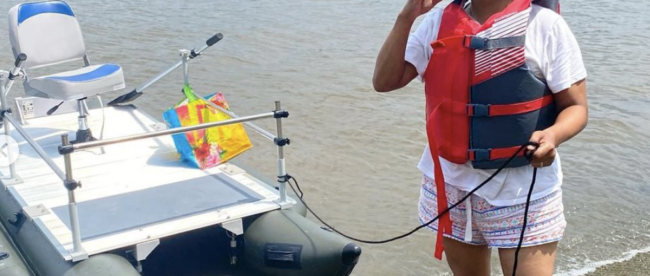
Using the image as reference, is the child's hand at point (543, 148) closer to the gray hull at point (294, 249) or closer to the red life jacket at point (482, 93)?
the red life jacket at point (482, 93)

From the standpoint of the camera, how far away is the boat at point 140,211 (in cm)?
297

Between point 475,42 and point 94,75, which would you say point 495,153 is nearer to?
point 475,42

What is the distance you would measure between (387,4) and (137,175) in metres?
9.41

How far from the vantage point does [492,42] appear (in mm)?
1964

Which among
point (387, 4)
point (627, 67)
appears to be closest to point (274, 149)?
point (627, 67)

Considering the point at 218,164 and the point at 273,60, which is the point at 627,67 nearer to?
the point at 273,60

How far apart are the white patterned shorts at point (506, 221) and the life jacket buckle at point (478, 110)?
0.22 meters

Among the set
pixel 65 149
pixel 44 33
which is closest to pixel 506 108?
pixel 65 149

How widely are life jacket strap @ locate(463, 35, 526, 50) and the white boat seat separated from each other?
2.93 meters

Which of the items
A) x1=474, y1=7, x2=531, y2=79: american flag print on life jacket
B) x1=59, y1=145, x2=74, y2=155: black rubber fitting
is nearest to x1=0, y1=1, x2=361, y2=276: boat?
x1=59, y1=145, x2=74, y2=155: black rubber fitting

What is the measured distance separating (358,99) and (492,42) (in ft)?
18.6

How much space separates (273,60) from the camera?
921 centimetres

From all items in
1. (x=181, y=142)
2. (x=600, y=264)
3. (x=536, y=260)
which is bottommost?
(x=600, y=264)

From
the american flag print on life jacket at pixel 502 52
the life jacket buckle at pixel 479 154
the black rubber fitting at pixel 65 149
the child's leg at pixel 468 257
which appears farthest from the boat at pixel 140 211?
the american flag print on life jacket at pixel 502 52
